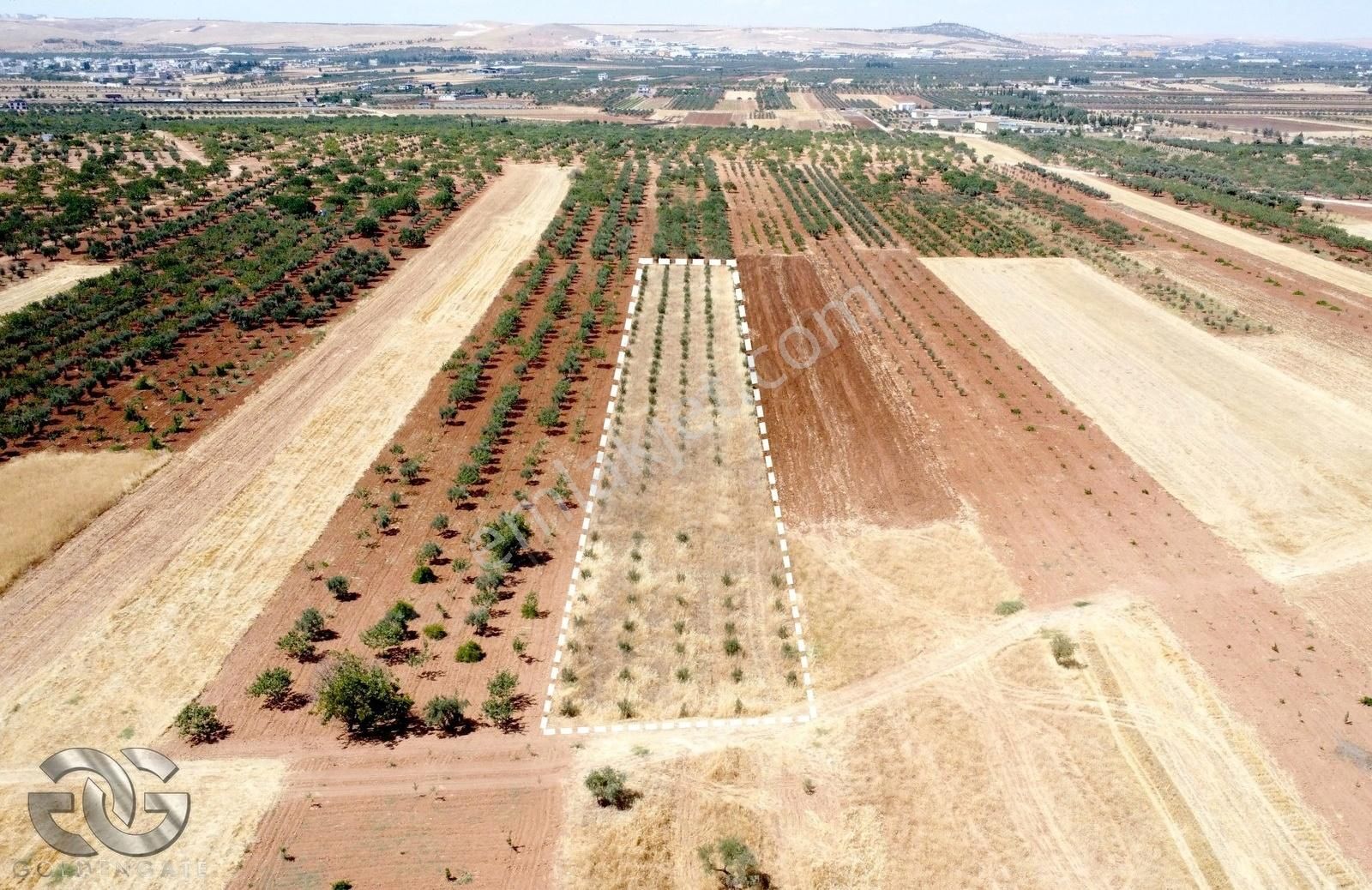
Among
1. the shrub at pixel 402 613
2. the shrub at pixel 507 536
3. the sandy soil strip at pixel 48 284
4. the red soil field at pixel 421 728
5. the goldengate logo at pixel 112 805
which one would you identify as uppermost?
the sandy soil strip at pixel 48 284

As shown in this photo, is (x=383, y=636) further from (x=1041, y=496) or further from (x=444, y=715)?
(x=1041, y=496)

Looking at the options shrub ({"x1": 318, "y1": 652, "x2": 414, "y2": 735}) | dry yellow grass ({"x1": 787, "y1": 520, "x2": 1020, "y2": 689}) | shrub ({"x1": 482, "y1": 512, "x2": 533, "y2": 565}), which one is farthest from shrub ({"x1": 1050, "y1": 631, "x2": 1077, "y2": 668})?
shrub ({"x1": 318, "y1": 652, "x2": 414, "y2": 735})

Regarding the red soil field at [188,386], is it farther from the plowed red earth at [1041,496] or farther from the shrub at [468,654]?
the plowed red earth at [1041,496]

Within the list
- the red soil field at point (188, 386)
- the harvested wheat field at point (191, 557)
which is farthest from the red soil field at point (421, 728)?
the red soil field at point (188, 386)

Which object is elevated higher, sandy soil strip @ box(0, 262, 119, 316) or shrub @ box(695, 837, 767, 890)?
sandy soil strip @ box(0, 262, 119, 316)

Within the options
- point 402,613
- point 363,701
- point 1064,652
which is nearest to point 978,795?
point 1064,652

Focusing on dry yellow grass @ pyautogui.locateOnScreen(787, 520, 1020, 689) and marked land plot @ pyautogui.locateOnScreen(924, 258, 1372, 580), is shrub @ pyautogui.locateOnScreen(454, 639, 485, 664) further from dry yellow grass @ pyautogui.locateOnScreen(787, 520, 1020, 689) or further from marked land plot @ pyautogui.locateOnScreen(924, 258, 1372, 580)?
marked land plot @ pyautogui.locateOnScreen(924, 258, 1372, 580)

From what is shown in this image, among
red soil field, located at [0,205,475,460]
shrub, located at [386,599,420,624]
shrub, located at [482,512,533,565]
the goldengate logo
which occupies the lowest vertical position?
the goldengate logo
